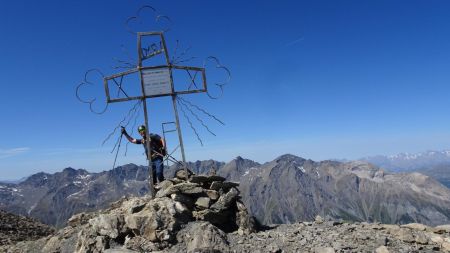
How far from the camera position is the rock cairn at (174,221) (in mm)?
16125

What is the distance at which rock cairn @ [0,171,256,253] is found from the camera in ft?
52.9

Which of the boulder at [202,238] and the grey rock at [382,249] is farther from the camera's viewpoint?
the boulder at [202,238]

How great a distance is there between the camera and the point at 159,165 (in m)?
21.3

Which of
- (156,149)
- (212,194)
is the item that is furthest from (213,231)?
(156,149)

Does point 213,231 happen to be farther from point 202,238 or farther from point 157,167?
point 157,167

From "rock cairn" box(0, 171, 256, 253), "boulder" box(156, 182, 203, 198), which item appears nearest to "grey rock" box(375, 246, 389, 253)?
"rock cairn" box(0, 171, 256, 253)

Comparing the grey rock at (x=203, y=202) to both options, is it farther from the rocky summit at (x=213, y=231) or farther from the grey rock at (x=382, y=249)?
the grey rock at (x=382, y=249)

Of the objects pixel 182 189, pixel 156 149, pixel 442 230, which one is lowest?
pixel 442 230

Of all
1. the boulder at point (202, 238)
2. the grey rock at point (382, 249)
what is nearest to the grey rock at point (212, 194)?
the boulder at point (202, 238)

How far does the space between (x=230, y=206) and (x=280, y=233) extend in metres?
2.75

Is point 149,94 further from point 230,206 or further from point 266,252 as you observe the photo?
point 266,252

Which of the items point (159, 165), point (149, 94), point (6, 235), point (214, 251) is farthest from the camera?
point (6, 235)

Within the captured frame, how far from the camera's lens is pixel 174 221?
1683 cm

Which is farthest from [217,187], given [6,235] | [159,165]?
[6,235]
